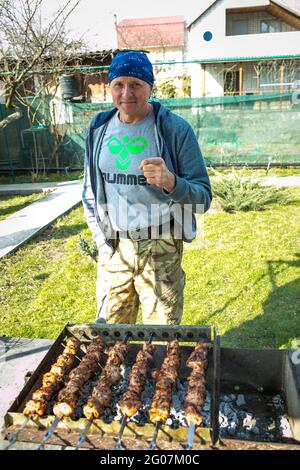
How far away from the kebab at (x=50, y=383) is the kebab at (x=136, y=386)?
0.35 meters

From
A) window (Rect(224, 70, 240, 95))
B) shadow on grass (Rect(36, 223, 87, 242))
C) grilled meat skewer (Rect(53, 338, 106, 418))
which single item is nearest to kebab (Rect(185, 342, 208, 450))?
grilled meat skewer (Rect(53, 338, 106, 418))

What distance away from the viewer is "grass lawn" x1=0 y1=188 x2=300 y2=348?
14.4 feet

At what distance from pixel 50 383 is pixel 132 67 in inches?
71.3

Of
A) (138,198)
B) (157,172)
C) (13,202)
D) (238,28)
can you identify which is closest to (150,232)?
(138,198)

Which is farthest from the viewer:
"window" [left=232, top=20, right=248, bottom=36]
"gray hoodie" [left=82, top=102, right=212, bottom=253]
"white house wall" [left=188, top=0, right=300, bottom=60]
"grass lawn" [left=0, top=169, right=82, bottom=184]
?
"window" [left=232, top=20, right=248, bottom=36]

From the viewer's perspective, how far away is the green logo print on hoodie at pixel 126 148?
259 cm

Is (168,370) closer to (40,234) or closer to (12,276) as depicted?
(12,276)

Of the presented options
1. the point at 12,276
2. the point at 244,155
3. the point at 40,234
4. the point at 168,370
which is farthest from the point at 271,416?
the point at 244,155

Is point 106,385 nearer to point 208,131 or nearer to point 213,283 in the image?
point 213,283

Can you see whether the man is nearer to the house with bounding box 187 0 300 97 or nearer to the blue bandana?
the blue bandana

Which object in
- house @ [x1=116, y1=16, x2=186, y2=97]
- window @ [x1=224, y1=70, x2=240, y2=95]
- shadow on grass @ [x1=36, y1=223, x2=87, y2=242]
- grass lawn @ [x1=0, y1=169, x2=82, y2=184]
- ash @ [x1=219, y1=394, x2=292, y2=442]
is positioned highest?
house @ [x1=116, y1=16, x2=186, y2=97]

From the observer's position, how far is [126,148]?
8.61ft

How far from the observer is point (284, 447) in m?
1.70

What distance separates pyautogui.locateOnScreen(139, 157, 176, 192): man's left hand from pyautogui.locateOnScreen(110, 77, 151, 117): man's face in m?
0.61
